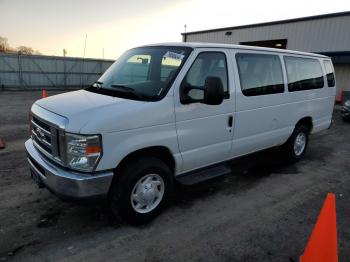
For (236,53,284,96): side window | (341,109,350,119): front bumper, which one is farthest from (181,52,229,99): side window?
(341,109,350,119): front bumper

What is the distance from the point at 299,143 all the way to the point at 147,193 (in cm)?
405

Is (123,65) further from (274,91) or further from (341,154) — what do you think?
(341,154)

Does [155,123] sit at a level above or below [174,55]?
below

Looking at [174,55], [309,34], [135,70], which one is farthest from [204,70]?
[309,34]

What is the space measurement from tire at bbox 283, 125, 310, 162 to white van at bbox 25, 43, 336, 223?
0.99 metres

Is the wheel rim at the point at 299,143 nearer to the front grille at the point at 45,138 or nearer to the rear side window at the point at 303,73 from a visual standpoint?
the rear side window at the point at 303,73

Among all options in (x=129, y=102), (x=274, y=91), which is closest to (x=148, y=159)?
(x=129, y=102)

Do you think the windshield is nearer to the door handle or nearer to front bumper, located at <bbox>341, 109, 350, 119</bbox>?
the door handle

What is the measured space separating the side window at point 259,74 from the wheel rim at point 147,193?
1902 millimetres

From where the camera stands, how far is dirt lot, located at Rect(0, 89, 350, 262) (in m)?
3.21

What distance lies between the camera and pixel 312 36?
63.9ft

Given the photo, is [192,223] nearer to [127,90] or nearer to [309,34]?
[127,90]

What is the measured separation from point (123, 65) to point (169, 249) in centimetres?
266

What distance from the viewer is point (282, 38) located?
69.5 ft
